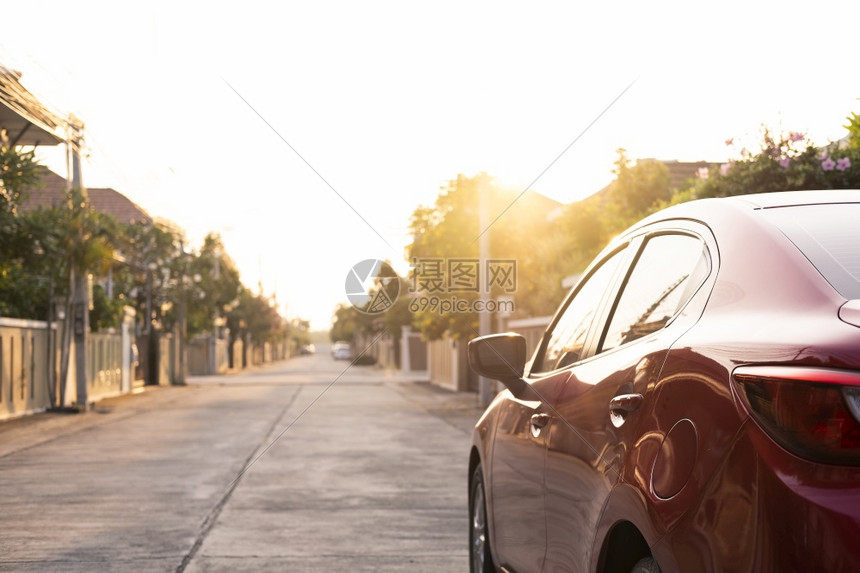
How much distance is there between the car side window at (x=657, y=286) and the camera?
3270mm

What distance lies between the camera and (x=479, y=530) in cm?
572

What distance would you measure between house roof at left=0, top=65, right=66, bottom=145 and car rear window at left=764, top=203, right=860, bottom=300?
1716 cm

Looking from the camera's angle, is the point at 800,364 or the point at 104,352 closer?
the point at 800,364

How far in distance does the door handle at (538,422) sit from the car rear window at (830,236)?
4.14ft

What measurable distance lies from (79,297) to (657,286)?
21375 millimetres

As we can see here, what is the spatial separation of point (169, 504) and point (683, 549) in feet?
24.3

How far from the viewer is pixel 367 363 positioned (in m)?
92.9

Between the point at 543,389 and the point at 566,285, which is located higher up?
the point at 566,285

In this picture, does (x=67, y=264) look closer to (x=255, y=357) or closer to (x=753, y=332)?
(x=753, y=332)

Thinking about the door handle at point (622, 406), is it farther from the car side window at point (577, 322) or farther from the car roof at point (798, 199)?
the car side window at point (577, 322)

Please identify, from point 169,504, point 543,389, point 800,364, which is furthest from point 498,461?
point 169,504

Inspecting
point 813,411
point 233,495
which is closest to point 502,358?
point 813,411
